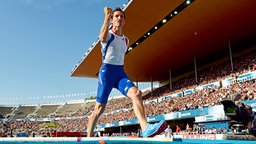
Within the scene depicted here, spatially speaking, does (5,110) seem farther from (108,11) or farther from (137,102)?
(137,102)

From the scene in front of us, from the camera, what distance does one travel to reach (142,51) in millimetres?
34125

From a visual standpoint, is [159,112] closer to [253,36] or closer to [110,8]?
[253,36]

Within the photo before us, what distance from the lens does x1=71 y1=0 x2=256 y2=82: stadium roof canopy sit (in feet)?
74.1

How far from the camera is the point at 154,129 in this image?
3.58m

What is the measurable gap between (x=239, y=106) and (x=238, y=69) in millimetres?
23523

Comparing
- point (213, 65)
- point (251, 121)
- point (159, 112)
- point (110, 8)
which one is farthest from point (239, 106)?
point (213, 65)

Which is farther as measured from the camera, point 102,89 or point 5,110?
point 5,110

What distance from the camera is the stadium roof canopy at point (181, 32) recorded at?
22594mm

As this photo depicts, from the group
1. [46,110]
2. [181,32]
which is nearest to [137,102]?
[181,32]

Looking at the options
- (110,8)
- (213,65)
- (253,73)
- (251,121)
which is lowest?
(251,121)

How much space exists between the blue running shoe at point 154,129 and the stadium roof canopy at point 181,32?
63.6 ft

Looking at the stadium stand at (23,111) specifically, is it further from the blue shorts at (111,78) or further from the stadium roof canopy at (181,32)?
the blue shorts at (111,78)

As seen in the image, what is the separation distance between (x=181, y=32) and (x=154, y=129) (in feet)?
82.9

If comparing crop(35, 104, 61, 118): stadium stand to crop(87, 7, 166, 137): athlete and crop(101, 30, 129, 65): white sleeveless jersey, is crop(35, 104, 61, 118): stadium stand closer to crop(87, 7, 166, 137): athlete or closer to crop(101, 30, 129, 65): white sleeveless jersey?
crop(87, 7, 166, 137): athlete
